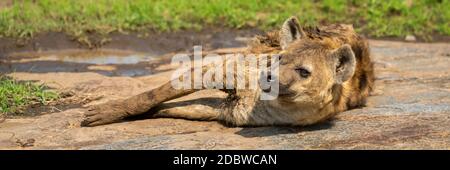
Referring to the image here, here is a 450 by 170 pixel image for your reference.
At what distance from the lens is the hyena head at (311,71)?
4.10 m

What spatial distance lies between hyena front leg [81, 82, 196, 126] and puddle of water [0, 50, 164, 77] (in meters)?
1.76

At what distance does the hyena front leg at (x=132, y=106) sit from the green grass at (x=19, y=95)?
2.42 feet

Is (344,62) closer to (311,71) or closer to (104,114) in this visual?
(311,71)

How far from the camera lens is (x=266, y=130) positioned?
14.7ft

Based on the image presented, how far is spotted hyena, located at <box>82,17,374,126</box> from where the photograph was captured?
4156 mm

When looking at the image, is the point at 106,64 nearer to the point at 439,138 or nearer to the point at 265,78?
the point at 265,78

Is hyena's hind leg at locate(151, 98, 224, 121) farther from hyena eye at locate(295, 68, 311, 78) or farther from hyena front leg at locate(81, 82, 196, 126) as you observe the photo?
hyena eye at locate(295, 68, 311, 78)

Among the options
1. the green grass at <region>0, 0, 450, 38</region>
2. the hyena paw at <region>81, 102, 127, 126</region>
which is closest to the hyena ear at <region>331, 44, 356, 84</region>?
the hyena paw at <region>81, 102, 127, 126</region>

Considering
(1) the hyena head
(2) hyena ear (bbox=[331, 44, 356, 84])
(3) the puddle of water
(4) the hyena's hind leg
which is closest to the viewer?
(1) the hyena head

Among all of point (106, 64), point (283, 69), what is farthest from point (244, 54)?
point (106, 64)

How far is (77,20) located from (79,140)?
3740mm

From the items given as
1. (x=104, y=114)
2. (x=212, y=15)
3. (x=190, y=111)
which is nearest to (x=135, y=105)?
(x=104, y=114)
